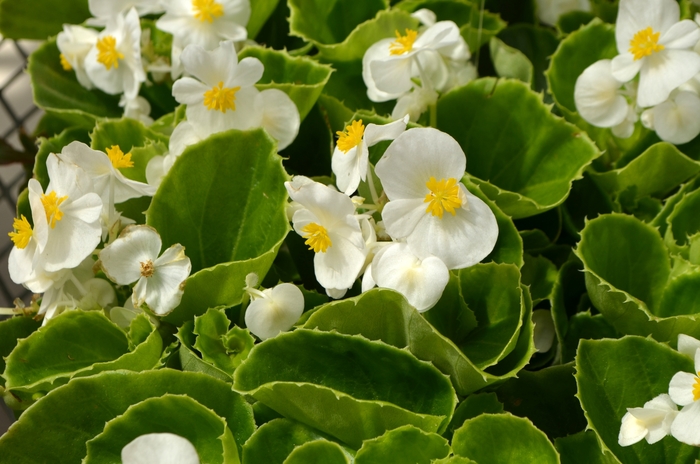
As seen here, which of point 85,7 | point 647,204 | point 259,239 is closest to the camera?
point 259,239

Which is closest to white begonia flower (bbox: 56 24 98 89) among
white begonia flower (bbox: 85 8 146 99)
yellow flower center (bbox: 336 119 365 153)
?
white begonia flower (bbox: 85 8 146 99)

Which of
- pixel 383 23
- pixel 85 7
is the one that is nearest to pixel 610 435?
pixel 383 23

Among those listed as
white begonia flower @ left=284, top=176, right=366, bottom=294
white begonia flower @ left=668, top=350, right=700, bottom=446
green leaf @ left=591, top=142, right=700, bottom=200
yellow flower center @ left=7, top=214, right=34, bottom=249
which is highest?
yellow flower center @ left=7, top=214, right=34, bottom=249

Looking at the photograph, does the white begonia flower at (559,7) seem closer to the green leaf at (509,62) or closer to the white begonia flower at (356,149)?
the green leaf at (509,62)

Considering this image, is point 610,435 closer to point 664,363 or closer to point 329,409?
point 664,363

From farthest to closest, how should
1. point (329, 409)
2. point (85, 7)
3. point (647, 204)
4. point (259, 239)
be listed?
point (85, 7) < point (647, 204) < point (259, 239) < point (329, 409)

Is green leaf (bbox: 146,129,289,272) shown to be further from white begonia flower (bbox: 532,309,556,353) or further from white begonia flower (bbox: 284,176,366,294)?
white begonia flower (bbox: 532,309,556,353)

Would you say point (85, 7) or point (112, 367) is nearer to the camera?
point (112, 367)

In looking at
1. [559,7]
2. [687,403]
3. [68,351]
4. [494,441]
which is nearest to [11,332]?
[68,351]
